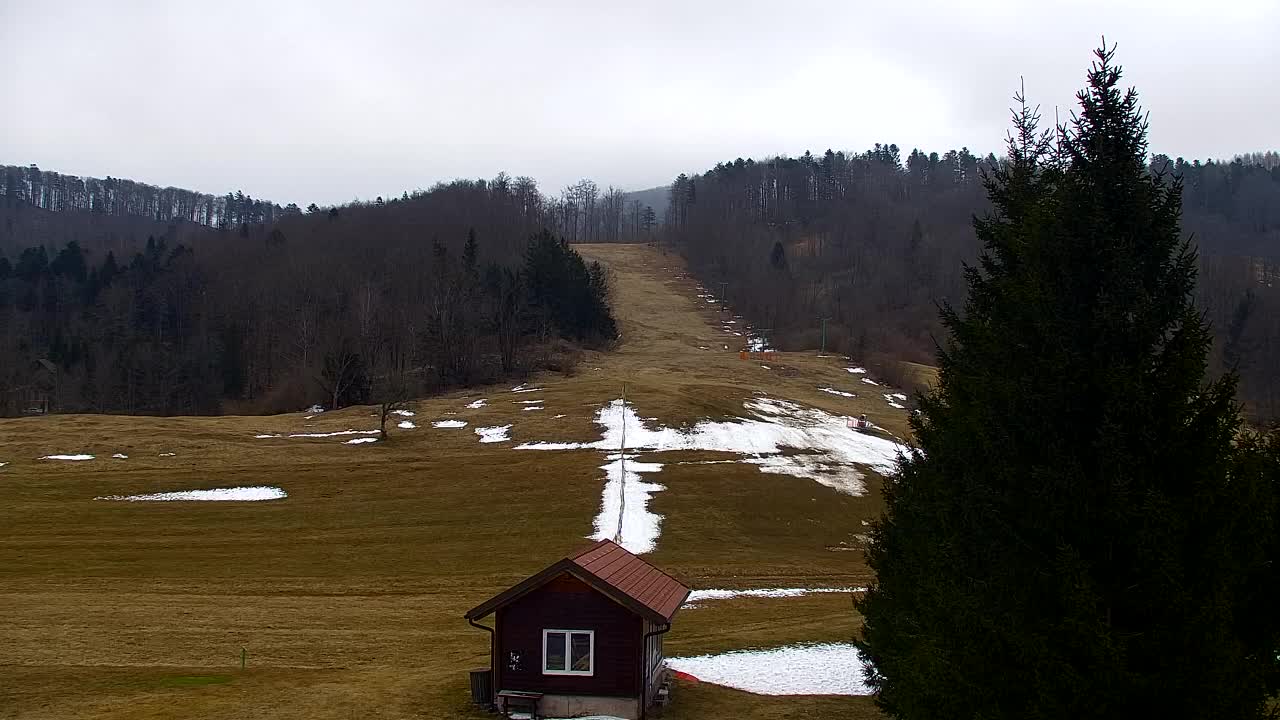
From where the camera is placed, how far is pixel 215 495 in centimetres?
4722

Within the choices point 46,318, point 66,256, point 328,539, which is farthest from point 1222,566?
point 66,256

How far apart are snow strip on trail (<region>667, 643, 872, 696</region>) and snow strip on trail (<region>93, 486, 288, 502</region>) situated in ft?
98.1

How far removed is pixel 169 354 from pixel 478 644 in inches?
3596

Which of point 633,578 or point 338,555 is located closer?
point 633,578

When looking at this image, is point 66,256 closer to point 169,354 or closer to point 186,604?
point 169,354

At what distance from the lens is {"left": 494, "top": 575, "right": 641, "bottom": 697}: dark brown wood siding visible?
65.9 feet

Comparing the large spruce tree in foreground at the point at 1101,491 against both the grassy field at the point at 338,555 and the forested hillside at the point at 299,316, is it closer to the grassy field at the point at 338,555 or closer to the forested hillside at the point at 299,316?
the grassy field at the point at 338,555

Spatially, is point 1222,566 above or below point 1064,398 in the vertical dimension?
below

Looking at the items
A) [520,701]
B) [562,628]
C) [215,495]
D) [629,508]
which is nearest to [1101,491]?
[562,628]

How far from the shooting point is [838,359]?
106438mm

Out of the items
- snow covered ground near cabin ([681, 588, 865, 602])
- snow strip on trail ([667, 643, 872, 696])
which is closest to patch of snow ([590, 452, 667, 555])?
snow covered ground near cabin ([681, 588, 865, 602])

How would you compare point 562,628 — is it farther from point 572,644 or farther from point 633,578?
point 633,578

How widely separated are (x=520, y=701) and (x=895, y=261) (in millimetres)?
143738

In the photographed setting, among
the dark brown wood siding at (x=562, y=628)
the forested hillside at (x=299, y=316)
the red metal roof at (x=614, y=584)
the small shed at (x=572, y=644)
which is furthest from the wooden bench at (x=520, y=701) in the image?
the forested hillside at (x=299, y=316)
